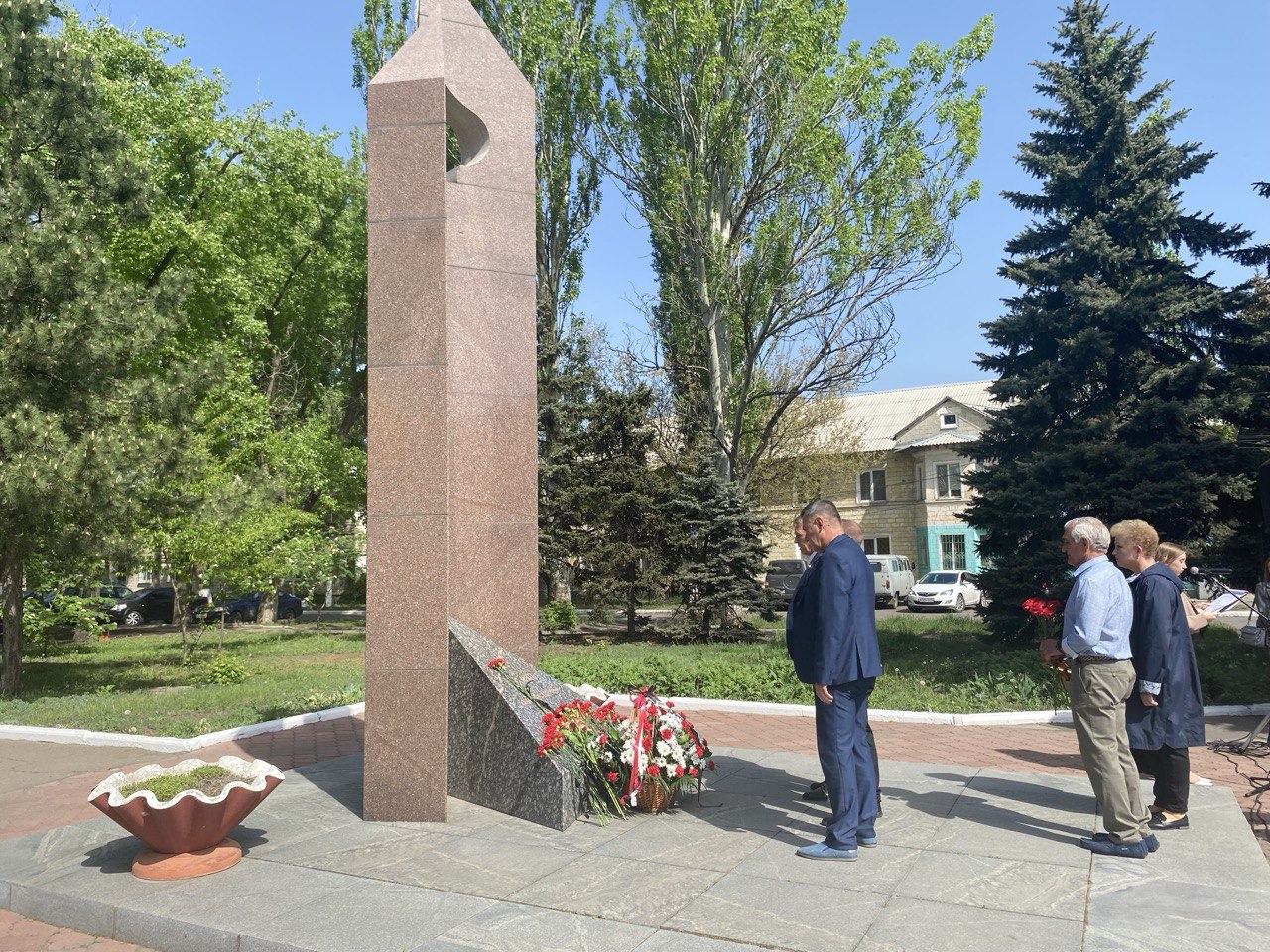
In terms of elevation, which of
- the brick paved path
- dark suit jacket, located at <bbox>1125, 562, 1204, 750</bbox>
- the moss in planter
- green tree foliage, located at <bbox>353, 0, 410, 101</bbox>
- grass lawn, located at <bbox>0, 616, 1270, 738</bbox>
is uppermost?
green tree foliage, located at <bbox>353, 0, 410, 101</bbox>

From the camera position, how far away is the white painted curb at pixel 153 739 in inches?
366

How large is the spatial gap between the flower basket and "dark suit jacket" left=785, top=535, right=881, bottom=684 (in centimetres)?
136

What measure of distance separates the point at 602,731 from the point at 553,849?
0.94 meters

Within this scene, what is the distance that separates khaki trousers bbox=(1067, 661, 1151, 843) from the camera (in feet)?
16.5

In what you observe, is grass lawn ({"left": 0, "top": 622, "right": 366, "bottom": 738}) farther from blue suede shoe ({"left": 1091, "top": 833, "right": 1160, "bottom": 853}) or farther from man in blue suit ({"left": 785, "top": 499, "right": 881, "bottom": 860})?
blue suede shoe ({"left": 1091, "top": 833, "right": 1160, "bottom": 853})

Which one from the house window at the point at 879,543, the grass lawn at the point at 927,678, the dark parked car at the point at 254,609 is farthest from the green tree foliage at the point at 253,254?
the house window at the point at 879,543

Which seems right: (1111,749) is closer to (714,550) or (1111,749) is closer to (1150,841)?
(1150,841)

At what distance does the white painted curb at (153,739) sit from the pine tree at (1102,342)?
34.8 ft

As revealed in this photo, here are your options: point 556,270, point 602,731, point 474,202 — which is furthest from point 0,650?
point 556,270

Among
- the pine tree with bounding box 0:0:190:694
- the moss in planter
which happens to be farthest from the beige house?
the moss in planter

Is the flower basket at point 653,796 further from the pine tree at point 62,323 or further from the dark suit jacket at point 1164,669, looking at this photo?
the pine tree at point 62,323

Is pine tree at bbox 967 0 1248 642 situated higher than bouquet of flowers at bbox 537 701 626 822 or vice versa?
pine tree at bbox 967 0 1248 642

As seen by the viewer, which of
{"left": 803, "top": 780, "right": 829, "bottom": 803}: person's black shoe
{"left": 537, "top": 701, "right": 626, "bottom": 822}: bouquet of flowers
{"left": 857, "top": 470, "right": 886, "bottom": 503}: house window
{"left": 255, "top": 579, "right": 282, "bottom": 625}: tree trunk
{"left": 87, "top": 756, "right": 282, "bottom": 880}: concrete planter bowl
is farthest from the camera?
{"left": 857, "top": 470, "right": 886, "bottom": 503}: house window

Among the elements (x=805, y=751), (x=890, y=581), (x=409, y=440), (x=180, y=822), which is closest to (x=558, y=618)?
(x=805, y=751)
